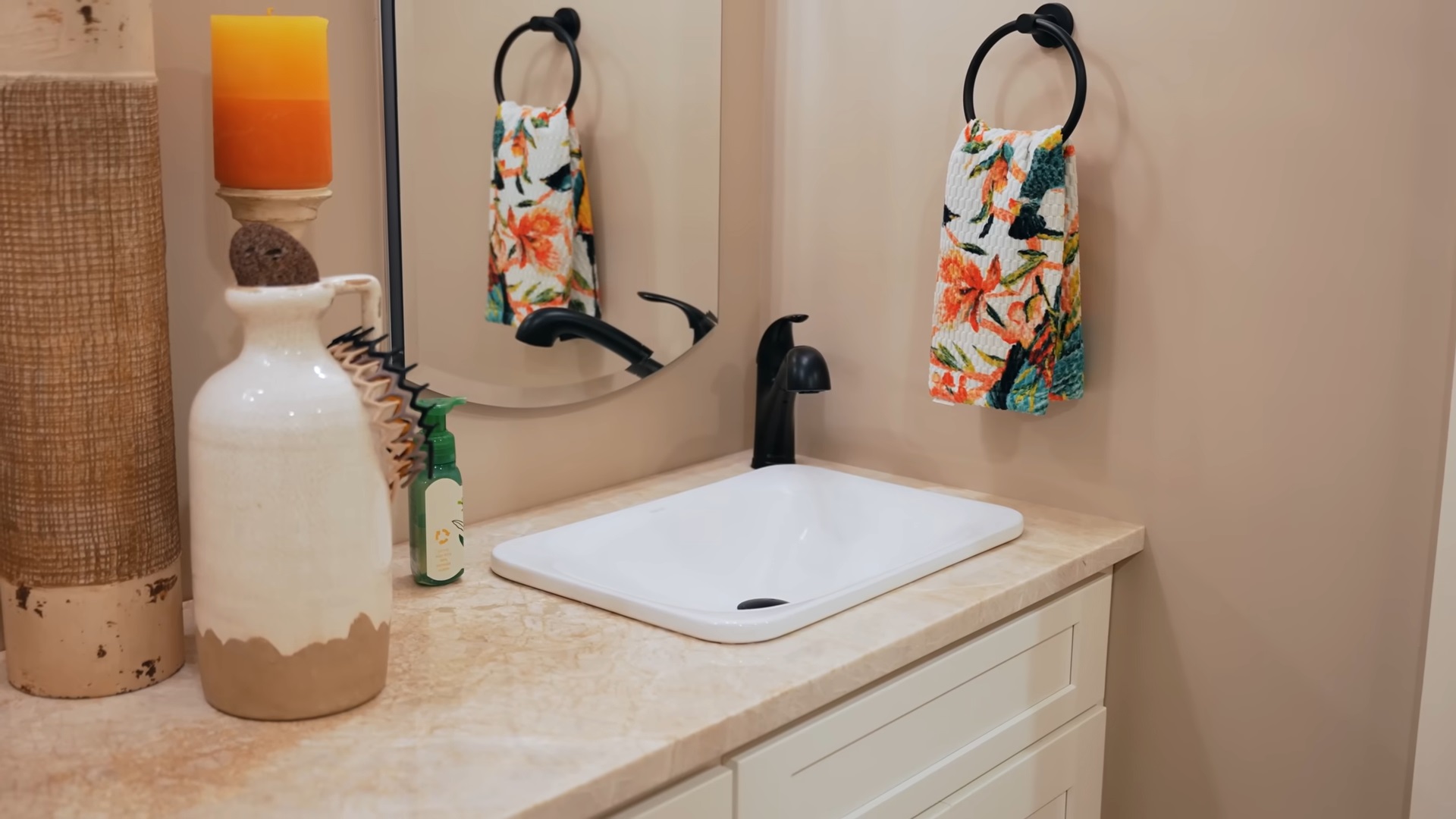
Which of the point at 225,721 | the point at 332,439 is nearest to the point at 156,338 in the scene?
the point at 332,439

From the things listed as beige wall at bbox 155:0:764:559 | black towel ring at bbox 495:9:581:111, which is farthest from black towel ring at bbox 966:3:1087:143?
beige wall at bbox 155:0:764:559

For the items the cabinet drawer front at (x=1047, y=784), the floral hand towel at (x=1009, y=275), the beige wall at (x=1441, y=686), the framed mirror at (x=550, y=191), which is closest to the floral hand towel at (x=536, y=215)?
the framed mirror at (x=550, y=191)

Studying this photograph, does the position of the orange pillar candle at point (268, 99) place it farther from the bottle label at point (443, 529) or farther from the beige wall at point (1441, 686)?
the beige wall at point (1441, 686)

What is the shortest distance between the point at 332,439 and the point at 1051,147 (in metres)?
0.92

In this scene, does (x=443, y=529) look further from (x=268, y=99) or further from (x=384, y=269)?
(x=268, y=99)

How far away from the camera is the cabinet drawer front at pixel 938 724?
116 cm

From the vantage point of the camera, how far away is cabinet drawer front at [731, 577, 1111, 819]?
1.16m

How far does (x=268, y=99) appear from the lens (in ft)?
3.66

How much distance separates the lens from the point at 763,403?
1815 millimetres

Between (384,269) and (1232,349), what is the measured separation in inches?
38.9

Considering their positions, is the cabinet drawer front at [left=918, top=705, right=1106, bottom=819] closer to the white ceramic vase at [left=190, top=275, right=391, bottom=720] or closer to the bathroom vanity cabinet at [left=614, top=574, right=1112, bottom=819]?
the bathroom vanity cabinet at [left=614, top=574, right=1112, bottom=819]

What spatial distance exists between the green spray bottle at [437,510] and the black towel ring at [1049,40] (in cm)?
45

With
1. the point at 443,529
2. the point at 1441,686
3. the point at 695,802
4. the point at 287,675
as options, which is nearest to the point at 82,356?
the point at 287,675

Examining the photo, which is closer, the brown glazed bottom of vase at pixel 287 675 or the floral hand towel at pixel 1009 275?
the brown glazed bottom of vase at pixel 287 675
